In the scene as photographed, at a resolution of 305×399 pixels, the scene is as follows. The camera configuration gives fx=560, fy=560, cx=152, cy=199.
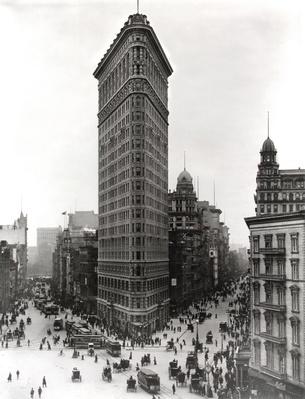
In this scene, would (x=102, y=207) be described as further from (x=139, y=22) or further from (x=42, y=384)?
(x=42, y=384)

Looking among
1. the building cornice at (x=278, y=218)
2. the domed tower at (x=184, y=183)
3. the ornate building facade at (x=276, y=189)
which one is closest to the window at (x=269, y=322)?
the building cornice at (x=278, y=218)

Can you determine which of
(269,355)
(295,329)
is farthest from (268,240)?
(269,355)

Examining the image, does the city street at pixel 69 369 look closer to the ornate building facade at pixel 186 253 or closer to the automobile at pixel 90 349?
the automobile at pixel 90 349

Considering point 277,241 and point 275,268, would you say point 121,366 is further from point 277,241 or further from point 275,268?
point 277,241

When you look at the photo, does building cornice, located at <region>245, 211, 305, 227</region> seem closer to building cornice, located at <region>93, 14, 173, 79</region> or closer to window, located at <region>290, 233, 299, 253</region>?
window, located at <region>290, 233, 299, 253</region>

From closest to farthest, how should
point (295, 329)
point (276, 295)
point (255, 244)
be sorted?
point (295, 329) < point (276, 295) < point (255, 244)

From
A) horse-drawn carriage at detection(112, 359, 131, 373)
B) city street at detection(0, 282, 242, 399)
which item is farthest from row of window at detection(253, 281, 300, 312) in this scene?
horse-drawn carriage at detection(112, 359, 131, 373)
